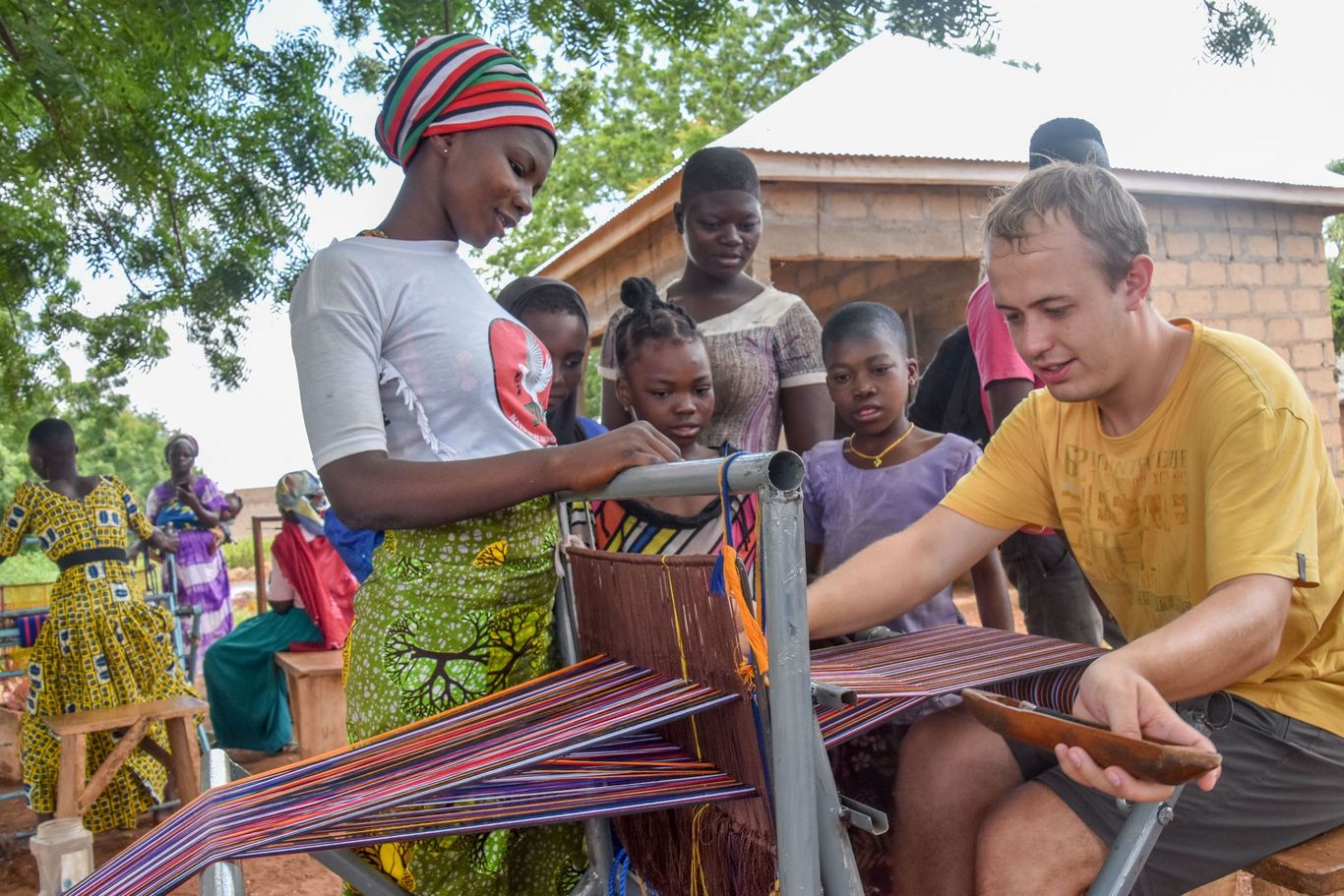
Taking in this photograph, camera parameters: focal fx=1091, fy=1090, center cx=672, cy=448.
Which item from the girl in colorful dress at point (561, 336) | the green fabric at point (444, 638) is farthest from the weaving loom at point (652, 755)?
the girl in colorful dress at point (561, 336)

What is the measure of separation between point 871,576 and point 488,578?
73 centimetres

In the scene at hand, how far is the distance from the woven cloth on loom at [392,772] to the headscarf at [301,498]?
5489mm

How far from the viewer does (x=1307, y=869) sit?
1.60 metres

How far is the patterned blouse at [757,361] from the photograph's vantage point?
3141 millimetres

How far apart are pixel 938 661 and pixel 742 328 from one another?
5.48ft

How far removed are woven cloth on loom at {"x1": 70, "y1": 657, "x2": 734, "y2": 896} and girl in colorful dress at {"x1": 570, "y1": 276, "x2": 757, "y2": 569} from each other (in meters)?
0.89

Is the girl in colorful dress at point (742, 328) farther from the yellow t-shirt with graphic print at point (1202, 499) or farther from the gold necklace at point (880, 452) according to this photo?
the yellow t-shirt with graphic print at point (1202, 499)

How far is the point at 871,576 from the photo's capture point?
1978 mm

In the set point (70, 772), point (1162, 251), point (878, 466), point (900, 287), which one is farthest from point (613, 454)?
point (900, 287)

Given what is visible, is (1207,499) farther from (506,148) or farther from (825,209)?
(825,209)

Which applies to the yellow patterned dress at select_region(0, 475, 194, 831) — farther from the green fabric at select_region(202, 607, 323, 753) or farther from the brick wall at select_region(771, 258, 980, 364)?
the brick wall at select_region(771, 258, 980, 364)

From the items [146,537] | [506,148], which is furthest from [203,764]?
[146,537]

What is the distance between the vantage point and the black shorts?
5.32 ft

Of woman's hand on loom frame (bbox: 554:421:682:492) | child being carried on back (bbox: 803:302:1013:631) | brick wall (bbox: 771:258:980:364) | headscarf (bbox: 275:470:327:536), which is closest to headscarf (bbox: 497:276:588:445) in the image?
child being carried on back (bbox: 803:302:1013:631)
